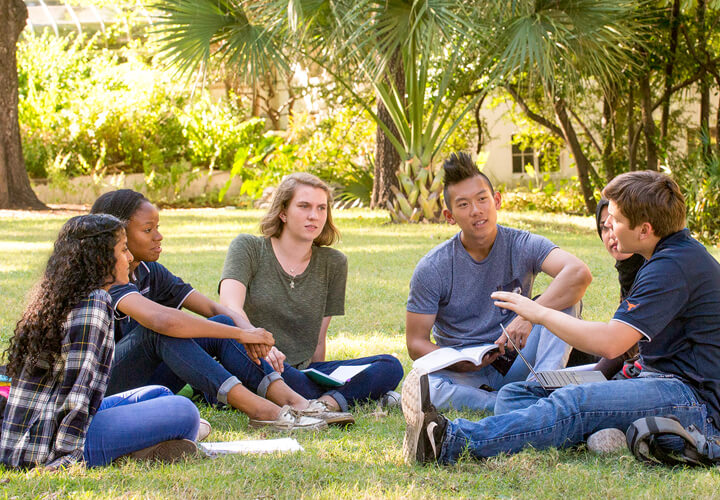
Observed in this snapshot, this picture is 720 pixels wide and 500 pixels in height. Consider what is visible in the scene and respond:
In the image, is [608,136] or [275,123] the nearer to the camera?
[608,136]

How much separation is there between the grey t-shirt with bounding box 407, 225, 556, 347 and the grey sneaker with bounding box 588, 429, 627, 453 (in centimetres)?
112

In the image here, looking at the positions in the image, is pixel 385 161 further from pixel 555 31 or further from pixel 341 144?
pixel 555 31

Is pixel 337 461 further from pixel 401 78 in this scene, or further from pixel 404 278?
pixel 401 78

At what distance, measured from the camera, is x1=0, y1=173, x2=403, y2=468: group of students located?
2.96m

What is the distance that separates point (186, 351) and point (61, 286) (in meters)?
0.82

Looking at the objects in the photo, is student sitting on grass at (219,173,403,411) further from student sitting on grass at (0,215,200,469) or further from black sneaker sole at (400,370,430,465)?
student sitting on grass at (0,215,200,469)

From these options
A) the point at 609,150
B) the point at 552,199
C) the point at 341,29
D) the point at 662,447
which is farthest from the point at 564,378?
the point at 552,199

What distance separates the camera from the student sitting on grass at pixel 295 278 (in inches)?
174

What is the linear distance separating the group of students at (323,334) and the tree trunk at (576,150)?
39.1 feet

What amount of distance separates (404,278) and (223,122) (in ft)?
43.5

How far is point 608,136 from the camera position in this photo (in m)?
16.4

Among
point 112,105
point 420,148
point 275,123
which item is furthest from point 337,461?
point 275,123

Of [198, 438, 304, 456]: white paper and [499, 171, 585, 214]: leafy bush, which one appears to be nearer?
[198, 438, 304, 456]: white paper

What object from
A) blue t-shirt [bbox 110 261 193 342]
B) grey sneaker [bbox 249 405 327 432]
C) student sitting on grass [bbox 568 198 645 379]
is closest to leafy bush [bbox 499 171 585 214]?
student sitting on grass [bbox 568 198 645 379]
